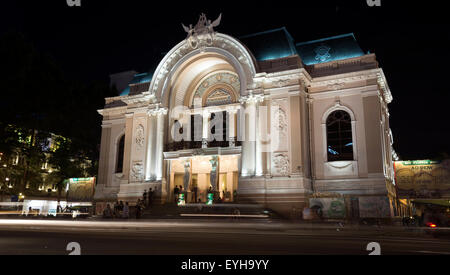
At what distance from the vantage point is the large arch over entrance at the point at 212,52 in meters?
26.7

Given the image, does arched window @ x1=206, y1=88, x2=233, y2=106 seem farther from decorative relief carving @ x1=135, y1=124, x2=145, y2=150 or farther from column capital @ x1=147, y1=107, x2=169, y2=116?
decorative relief carving @ x1=135, y1=124, x2=145, y2=150

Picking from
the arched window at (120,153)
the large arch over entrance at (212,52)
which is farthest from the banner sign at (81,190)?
the large arch over entrance at (212,52)

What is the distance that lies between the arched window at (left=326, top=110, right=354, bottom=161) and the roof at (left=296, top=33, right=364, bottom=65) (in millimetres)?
4288

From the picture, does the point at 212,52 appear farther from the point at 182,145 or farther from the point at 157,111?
the point at 182,145

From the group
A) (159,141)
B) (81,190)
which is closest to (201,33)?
(159,141)

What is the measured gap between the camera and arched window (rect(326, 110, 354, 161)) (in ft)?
83.7

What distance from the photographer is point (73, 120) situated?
1566 inches

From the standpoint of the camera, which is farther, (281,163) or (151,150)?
(151,150)

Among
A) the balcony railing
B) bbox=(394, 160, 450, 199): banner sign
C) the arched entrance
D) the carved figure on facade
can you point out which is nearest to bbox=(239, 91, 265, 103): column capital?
the arched entrance

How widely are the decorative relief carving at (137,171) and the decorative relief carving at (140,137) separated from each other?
135 cm

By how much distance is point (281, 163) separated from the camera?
982 inches

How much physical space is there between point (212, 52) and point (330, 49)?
29.0ft
